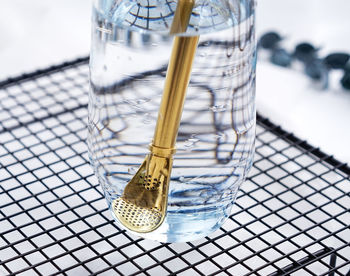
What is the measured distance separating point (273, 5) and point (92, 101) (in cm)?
67

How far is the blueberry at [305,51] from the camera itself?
82 cm

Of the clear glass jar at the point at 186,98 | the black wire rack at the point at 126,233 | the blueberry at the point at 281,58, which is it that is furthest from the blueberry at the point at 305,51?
the clear glass jar at the point at 186,98

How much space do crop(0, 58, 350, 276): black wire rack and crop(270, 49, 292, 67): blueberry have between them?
0.28m

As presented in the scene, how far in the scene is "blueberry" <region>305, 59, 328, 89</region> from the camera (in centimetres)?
78

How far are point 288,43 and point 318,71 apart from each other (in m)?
0.23

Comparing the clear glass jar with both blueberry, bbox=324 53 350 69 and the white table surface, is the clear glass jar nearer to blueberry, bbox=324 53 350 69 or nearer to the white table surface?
the white table surface

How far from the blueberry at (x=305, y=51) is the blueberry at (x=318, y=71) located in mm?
22

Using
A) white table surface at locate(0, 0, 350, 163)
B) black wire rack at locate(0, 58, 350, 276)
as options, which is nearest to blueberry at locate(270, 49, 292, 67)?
white table surface at locate(0, 0, 350, 163)

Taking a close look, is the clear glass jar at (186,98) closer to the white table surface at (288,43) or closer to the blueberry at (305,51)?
the white table surface at (288,43)

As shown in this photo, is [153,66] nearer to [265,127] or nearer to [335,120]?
[265,127]

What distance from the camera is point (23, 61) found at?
0.78 m

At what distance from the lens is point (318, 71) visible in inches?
31.0

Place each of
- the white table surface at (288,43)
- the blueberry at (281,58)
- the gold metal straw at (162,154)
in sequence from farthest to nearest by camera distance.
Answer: the blueberry at (281,58) → the white table surface at (288,43) → the gold metal straw at (162,154)

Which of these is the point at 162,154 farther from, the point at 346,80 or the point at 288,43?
the point at 288,43
